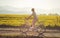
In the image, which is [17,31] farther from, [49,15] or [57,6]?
[57,6]

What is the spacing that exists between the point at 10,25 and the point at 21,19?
1.82 feet

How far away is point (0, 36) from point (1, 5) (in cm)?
171

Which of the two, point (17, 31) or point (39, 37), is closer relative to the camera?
point (39, 37)

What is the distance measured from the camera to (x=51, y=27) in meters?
7.31

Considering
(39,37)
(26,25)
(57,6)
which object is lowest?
(39,37)

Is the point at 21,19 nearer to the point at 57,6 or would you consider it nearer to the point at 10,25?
the point at 10,25

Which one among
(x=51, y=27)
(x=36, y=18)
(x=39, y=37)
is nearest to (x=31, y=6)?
(x=36, y=18)

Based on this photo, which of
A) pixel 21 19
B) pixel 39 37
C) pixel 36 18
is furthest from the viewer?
pixel 21 19

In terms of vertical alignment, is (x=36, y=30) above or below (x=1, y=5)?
below

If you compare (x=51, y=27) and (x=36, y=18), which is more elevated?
(x=36, y=18)

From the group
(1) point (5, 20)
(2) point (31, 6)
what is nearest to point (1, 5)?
(1) point (5, 20)

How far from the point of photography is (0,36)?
6.21m

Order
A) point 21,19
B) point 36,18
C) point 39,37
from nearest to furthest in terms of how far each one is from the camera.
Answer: point 39,37 → point 36,18 → point 21,19

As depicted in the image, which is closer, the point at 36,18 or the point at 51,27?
the point at 36,18
